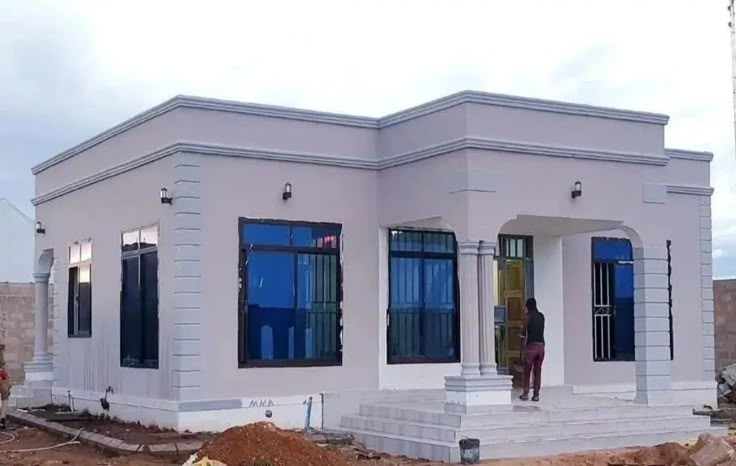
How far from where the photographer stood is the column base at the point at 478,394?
13719 millimetres

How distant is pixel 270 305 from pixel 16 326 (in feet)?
36.7

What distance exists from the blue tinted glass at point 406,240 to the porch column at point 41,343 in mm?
7576

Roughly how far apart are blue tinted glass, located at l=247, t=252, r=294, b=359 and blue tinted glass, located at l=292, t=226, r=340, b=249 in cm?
30

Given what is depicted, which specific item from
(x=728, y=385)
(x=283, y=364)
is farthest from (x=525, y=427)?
(x=728, y=385)

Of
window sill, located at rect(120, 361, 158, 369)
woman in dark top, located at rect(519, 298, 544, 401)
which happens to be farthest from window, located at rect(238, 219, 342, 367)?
woman in dark top, located at rect(519, 298, 544, 401)

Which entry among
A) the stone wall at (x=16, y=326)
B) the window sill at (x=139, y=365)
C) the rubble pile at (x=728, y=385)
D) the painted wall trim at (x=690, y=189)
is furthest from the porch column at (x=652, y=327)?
the stone wall at (x=16, y=326)

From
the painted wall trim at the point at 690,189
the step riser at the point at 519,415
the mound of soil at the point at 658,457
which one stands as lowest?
the mound of soil at the point at 658,457

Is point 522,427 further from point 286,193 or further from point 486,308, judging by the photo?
point 286,193

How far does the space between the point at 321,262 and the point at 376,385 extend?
1.99 m

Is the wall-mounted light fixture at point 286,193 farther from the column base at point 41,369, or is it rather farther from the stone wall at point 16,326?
the stone wall at point 16,326

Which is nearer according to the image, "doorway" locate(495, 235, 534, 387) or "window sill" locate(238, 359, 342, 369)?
"window sill" locate(238, 359, 342, 369)

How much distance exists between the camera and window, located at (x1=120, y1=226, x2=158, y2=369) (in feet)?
51.4

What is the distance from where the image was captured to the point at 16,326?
24.5 m

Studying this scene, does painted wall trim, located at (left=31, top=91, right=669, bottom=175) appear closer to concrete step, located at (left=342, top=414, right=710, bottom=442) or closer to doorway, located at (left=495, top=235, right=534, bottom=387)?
doorway, located at (left=495, top=235, right=534, bottom=387)
